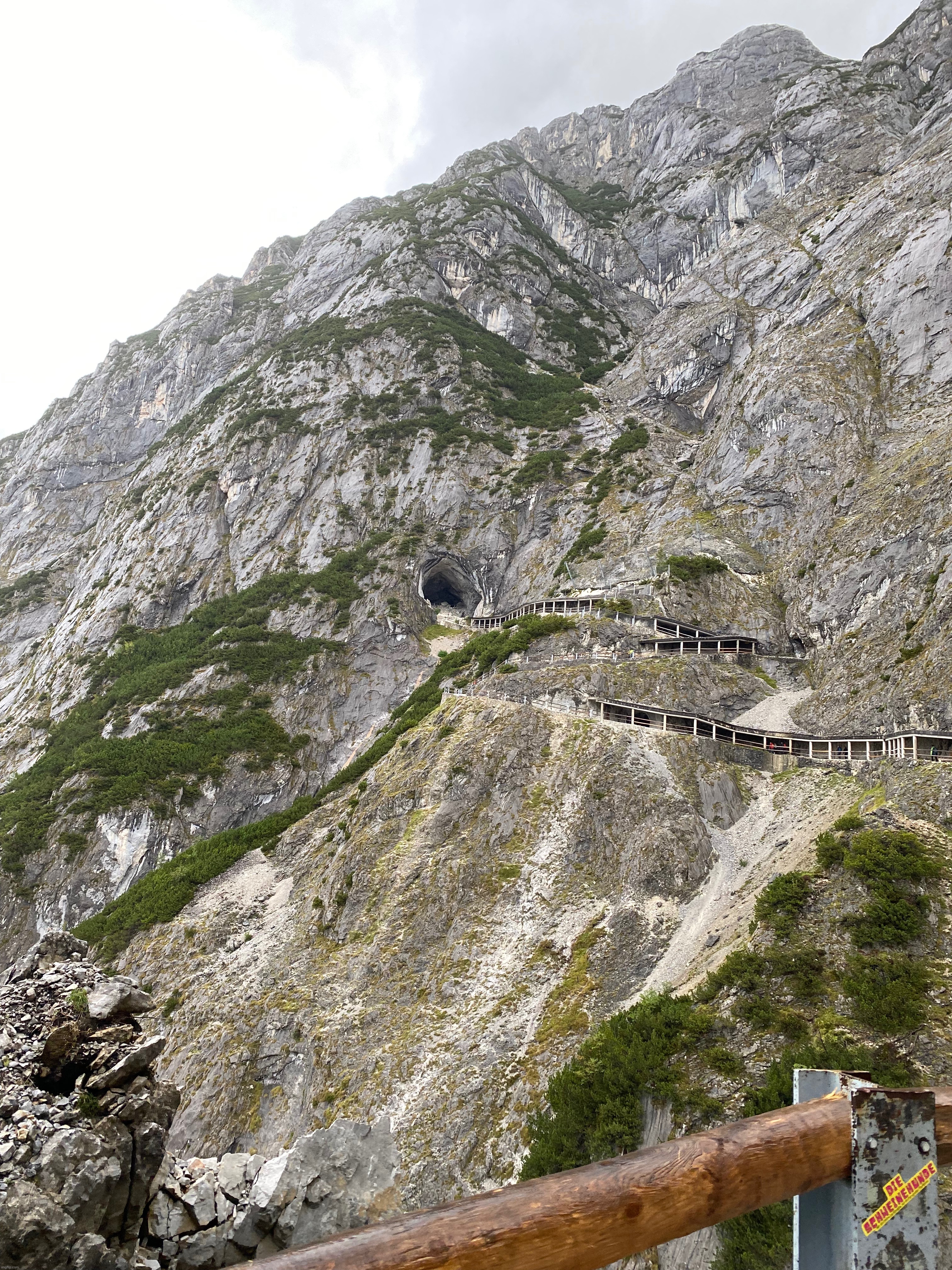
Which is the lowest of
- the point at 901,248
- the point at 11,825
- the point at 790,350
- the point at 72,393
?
the point at 11,825

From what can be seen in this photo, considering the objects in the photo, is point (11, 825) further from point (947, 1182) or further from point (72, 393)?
point (72, 393)

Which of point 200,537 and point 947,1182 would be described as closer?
point 947,1182

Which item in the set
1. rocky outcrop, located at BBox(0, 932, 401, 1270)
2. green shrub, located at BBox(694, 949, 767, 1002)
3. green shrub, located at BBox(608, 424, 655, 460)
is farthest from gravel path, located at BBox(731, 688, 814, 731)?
green shrub, located at BBox(608, 424, 655, 460)

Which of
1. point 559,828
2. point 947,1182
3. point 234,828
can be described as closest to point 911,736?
point 559,828

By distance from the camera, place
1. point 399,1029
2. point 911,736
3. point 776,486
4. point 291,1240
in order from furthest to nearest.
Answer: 1. point 776,486
2. point 911,736
3. point 399,1029
4. point 291,1240

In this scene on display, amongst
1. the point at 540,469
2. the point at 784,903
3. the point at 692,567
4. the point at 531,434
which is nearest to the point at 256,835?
the point at 784,903

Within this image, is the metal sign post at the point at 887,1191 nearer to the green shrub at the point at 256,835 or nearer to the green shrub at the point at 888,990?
the green shrub at the point at 888,990

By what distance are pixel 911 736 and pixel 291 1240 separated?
94.4 feet

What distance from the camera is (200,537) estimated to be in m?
84.1

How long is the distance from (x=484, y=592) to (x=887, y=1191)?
7296cm

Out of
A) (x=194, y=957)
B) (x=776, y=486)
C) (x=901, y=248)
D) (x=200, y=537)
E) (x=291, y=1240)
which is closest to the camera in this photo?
(x=291, y=1240)

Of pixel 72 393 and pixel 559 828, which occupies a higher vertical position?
pixel 72 393

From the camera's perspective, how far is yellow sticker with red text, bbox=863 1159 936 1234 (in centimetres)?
234

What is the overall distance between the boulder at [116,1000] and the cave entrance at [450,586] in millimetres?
62313
